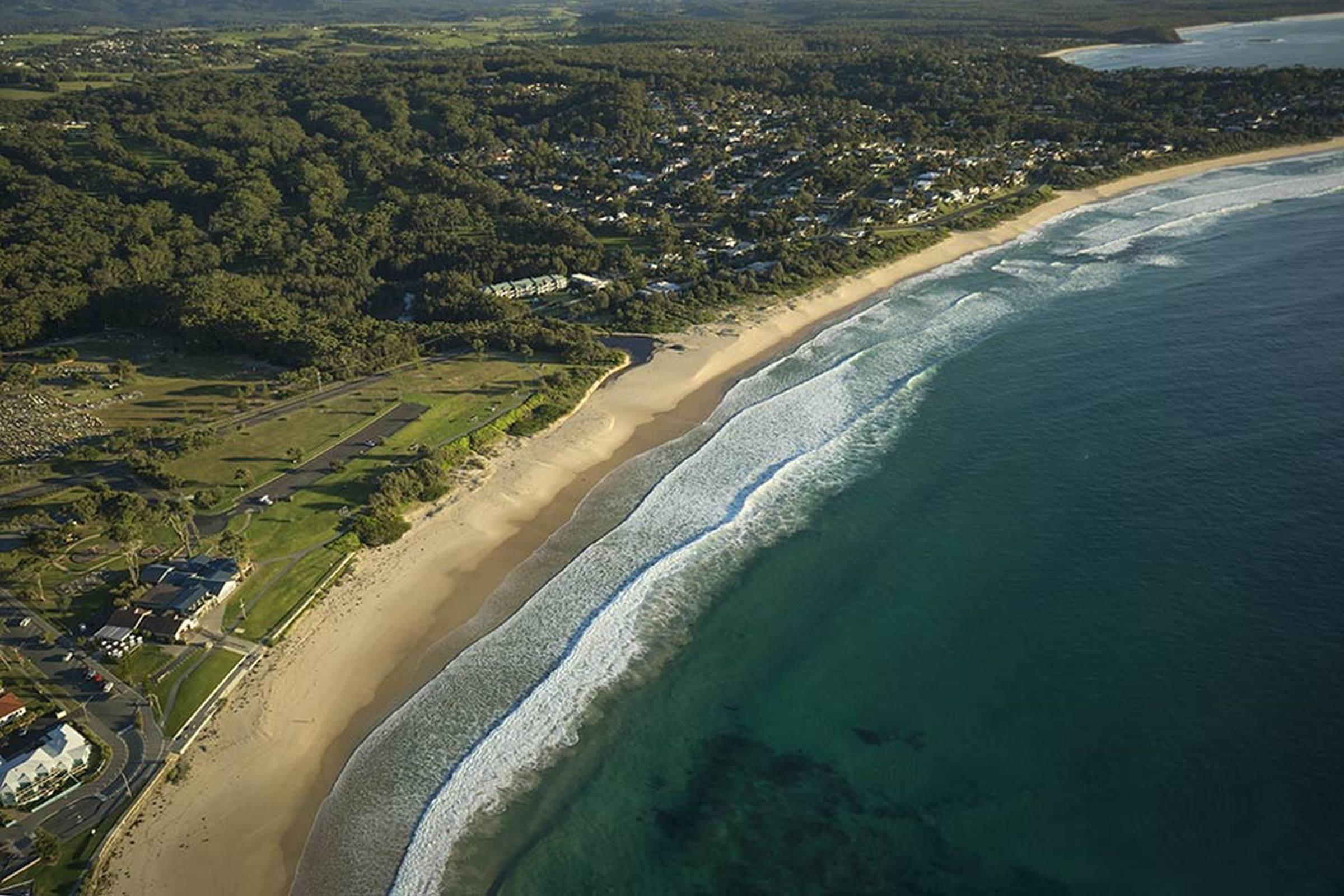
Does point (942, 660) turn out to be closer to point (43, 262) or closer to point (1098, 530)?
point (1098, 530)

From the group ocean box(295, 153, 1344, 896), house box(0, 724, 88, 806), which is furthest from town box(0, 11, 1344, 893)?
ocean box(295, 153, 1344, 896)

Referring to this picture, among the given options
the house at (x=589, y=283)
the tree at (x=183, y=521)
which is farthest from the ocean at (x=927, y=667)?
the house at (x=589, y=283)

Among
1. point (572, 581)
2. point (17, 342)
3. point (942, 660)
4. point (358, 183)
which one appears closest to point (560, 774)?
point (572, 581)

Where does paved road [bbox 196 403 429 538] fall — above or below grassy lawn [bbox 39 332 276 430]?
below

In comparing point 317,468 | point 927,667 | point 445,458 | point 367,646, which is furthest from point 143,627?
point 927,667

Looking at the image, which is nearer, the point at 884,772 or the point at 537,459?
the point at 884,772

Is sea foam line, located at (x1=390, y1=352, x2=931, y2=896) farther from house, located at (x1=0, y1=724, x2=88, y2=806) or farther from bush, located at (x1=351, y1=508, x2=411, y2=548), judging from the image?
house, located at (x1=0, y1=724, x2=88, y2=806)

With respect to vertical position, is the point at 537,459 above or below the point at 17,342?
below
